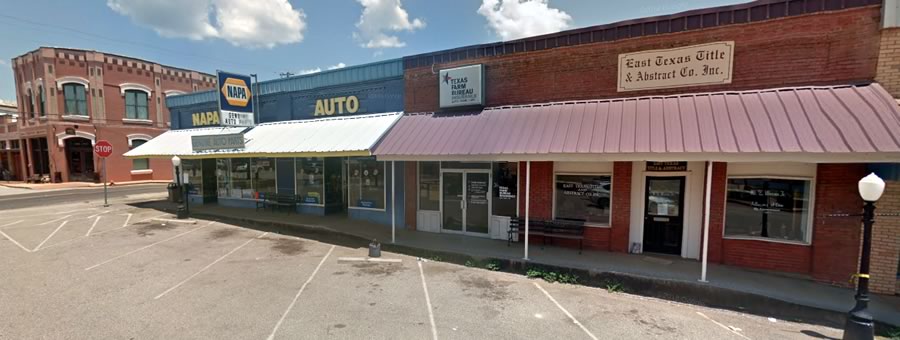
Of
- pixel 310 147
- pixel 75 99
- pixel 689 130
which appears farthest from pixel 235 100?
pixel 75 99

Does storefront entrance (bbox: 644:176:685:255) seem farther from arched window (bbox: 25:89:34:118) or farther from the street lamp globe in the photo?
arched window (bbox: 25:89:34:118)

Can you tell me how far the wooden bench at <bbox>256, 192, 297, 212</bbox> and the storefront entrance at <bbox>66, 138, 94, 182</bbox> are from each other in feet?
74.9

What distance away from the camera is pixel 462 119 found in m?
9.55

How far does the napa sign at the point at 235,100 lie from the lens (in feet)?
43.2

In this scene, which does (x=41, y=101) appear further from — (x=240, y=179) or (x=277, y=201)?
(x=277, y=201)

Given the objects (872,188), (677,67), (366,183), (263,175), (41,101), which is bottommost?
Answer: (366,183)

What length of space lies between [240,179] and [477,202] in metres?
11.5

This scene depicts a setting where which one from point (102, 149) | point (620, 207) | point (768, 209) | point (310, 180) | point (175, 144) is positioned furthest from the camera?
point (102, 149)

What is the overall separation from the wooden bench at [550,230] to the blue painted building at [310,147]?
3.24 m

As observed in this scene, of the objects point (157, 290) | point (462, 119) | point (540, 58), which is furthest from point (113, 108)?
point (540, 58)

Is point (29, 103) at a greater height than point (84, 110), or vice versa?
point (29, 103)

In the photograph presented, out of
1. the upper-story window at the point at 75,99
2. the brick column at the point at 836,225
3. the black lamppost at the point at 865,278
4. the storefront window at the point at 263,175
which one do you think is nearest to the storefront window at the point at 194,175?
the storefront window at the point at 263,175

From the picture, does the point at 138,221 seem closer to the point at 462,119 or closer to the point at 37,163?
the point at 462,119

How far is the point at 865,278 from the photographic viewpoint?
4.60 m
